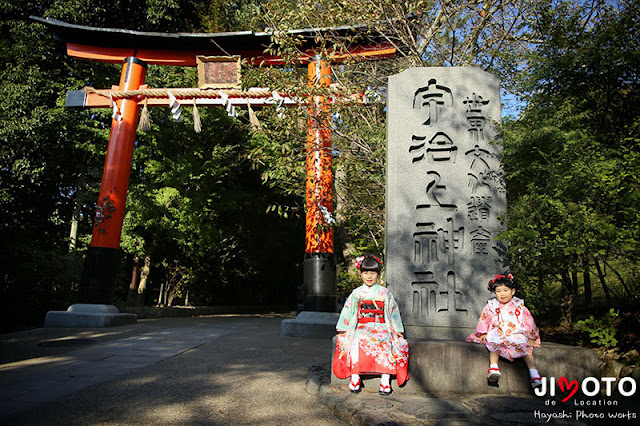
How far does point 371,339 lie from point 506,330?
1.21 metres

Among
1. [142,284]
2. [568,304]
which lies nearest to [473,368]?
[568,304]

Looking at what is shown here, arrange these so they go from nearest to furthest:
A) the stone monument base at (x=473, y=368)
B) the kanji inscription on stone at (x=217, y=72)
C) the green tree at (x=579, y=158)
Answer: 1. the stone monument base at (x=473, y=368)
2. the green tree at (x=579, y=158)
3. the kanji inscription on stone at (x=217, y=72)

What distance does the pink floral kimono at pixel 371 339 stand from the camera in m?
3.46

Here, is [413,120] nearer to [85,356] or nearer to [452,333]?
[452,333]

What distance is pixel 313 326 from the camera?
740 centimetres

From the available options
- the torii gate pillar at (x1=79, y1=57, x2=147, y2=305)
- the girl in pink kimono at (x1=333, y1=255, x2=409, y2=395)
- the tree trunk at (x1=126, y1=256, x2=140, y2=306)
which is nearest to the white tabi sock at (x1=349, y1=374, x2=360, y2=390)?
the girl in pink kimono at (x1=333, y1=255, x2=409, y2=395)

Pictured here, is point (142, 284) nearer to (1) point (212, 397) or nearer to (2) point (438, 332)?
(1) point (212, 397)

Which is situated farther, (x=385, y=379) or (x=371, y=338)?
(x=371, y=338)

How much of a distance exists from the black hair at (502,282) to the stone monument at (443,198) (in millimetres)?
339

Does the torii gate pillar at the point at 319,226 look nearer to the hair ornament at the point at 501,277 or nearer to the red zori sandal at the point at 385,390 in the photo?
the hair ornament at the point at 501,277

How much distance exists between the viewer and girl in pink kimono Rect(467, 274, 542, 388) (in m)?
3.41

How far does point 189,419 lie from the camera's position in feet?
9.64

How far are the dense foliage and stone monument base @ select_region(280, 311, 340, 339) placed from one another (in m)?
2.02

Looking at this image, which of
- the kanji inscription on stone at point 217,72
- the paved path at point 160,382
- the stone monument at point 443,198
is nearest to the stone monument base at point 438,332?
the stone monument at point 443,198
